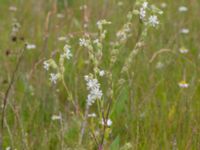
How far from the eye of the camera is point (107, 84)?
2273mm

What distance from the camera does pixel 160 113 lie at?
→ 7.27ft

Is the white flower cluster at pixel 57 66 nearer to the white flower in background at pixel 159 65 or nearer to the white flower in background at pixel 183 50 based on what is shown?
the white flower in background at pixel 159 65

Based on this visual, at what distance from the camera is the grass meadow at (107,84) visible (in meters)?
1.63

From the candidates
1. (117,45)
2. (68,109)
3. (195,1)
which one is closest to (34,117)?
(68,109)

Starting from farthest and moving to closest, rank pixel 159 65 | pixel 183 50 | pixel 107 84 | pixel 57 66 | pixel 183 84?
pixel 183 50, pixel 159 65, pixel 183 84, pixel 107 84, pixel 57 66

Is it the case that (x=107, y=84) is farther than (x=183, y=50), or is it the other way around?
(x=183, y=50)

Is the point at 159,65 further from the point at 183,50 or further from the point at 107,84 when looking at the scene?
the point at 107,84

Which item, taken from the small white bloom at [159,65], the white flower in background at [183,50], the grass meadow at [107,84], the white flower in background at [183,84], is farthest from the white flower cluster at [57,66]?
the white flower in background at [183,50]

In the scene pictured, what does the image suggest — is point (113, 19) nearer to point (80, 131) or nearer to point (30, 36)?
point (30, 36)

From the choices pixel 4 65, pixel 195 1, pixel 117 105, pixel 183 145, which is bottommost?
pixel 183 145

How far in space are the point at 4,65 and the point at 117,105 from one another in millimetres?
923

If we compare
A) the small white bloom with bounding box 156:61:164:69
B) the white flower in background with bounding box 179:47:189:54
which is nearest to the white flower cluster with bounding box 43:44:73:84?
the small white bloom with bounding box 156:61:164:69

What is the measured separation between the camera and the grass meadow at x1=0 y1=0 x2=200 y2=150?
163 centimetres

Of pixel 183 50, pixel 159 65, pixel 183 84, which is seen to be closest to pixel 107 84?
pixel 183 84
